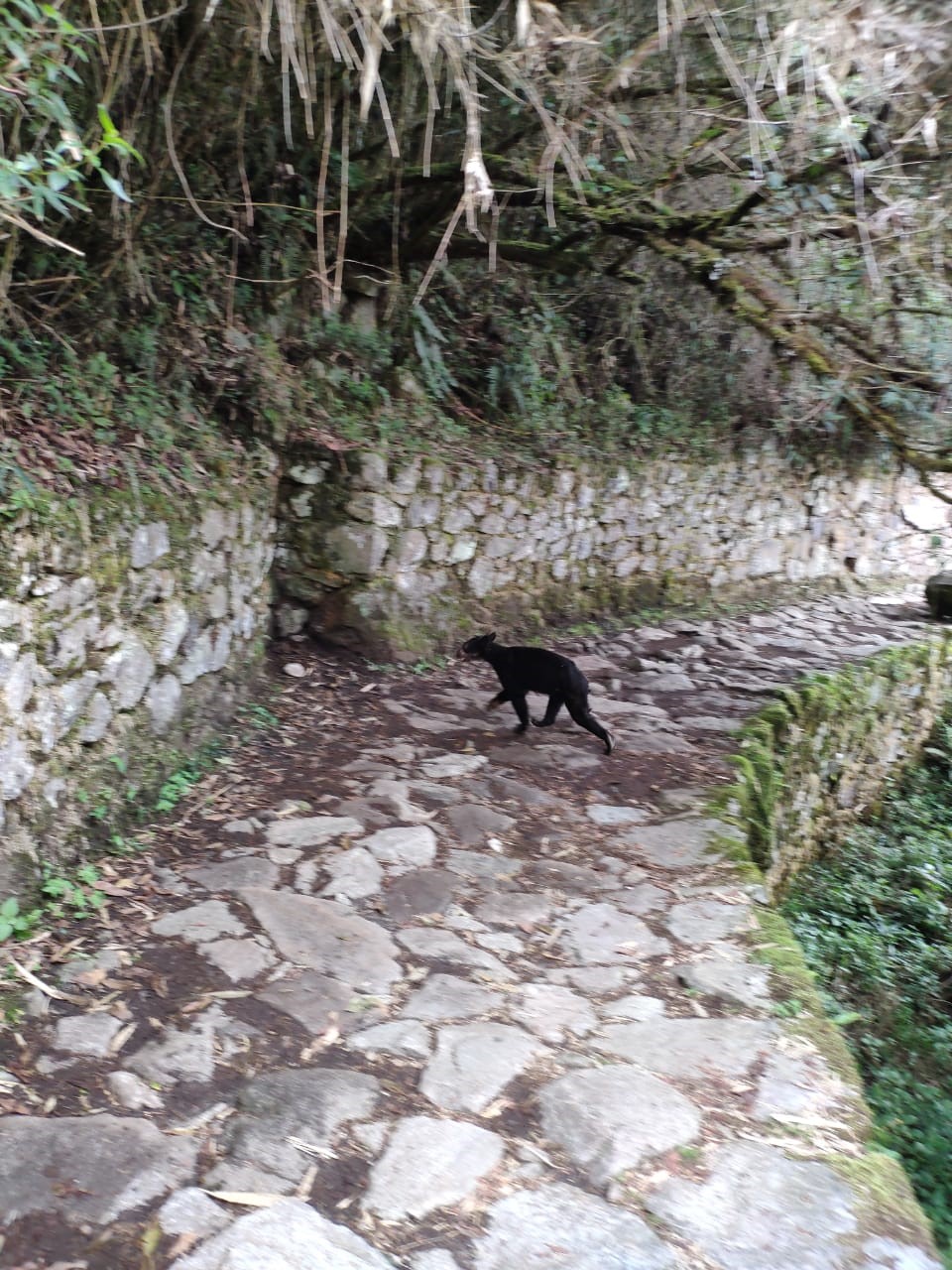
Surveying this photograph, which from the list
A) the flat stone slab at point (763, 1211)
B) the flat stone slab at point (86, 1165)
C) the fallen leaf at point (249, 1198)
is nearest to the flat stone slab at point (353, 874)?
the flat stone slab at point (86, 1165)

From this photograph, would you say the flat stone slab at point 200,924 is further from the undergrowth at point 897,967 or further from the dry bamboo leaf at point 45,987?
the undergrowth at point 897,967

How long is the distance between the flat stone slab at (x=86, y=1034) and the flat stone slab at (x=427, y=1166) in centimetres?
83

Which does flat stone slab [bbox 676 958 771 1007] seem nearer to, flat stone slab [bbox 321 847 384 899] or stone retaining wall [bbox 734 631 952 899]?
flat stone slab [bbox 321 847 384 899]

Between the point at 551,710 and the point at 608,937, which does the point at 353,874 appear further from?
the point at 551,710

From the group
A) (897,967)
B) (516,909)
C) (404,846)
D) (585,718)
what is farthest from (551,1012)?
(897,967)

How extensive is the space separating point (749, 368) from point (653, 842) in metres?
7.73

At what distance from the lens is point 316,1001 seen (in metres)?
2.73

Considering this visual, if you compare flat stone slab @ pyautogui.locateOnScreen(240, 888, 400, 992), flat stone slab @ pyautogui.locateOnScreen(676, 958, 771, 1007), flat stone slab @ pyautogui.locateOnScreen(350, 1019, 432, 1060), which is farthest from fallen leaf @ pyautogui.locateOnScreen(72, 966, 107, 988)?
flat stone slab @ pyautogui.locateOnScreen(676, 958, 771, 1007)

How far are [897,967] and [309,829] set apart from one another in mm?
3390

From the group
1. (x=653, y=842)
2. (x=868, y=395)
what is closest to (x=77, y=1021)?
(x=653, y=842)

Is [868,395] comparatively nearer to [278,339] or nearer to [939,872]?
[939,872]

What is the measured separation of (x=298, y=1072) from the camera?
241 centimetres

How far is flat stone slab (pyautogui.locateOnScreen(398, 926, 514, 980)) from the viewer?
9.88 feet

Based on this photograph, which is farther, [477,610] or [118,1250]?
[477,610]
